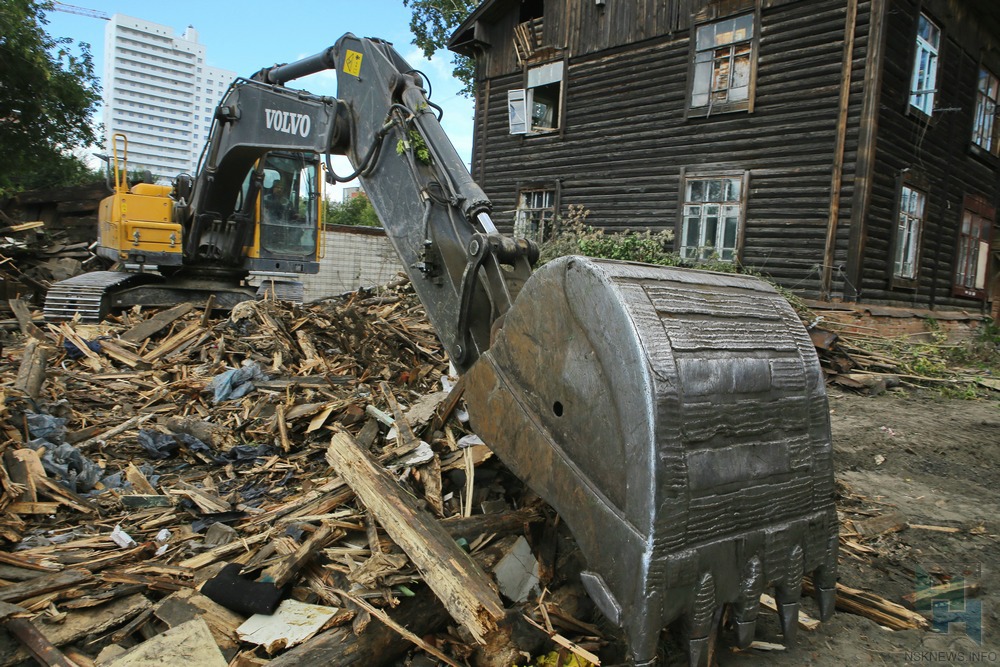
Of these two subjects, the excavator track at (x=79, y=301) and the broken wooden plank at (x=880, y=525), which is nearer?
the broken wooden plank at (x=880, y=525)

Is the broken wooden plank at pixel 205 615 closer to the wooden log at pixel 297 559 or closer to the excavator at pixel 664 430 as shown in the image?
the wooden log at pixel 297 559

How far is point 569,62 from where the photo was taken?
15.5m

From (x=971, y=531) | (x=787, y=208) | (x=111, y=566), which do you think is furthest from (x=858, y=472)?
(x=787, y=208)

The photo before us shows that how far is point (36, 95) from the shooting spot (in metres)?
18.3

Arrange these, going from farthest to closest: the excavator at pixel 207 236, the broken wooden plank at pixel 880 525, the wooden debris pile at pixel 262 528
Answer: the excavator at pixel 207 236 < the broken wooden plank at pixel 880 525 < the wooden debris pile at pixel 262 528

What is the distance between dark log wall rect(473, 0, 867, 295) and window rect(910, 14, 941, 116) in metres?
1.72

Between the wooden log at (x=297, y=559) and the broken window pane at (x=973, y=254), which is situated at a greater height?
the broken window pane at (x=973, y=254)

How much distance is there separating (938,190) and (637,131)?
6.26 metres

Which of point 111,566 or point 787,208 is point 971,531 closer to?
point 111,566

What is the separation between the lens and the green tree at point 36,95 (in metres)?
17.0

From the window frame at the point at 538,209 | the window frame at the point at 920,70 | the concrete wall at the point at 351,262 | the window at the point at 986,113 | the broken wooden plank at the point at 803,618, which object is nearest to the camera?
the broken wooden plank at the point at 803,618

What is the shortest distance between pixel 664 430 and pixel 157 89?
75728mm

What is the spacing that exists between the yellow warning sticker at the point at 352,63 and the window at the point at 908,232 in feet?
36.8

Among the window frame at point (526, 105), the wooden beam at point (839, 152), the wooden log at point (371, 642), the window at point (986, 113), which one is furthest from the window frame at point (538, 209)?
the wooden log at point (371, 642)
